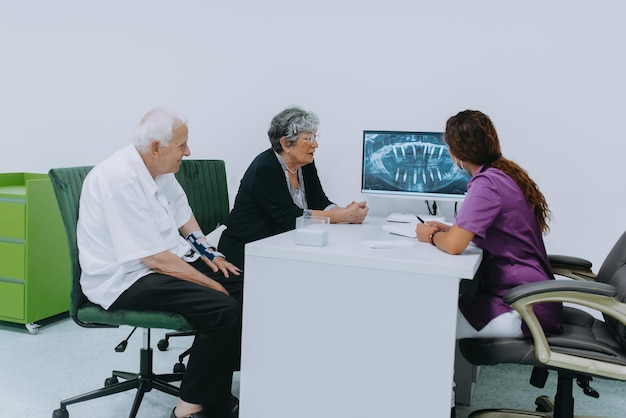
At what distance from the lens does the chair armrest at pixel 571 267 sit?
2307mm

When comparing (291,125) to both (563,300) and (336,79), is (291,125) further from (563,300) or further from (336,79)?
(563,300)

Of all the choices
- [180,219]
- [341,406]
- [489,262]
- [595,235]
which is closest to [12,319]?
[180,219]

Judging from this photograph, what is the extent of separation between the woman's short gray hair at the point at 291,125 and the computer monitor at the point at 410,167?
39cm

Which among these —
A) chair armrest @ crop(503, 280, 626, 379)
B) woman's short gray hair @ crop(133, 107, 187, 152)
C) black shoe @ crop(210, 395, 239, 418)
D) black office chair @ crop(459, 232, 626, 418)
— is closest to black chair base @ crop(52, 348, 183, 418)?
black shoe @ crop(210, 395, 239, 418)

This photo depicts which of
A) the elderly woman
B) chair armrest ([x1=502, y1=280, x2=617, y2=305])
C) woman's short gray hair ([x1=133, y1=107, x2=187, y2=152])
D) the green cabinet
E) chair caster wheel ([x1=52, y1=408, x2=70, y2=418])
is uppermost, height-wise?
woman's short gray hair ([x1=133, y1=107, x2=187, y2=152])

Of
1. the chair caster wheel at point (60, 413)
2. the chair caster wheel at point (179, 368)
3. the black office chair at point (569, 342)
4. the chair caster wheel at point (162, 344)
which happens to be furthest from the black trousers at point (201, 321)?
the chair caster wheel at point (162, 344)

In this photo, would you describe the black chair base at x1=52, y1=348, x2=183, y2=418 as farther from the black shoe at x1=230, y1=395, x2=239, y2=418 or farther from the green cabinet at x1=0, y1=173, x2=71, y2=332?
the green cabinet at x1=0, y1=173, x2=71, y2=332

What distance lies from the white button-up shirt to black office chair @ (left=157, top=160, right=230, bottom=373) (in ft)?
2.30

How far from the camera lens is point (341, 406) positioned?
1.84 metres

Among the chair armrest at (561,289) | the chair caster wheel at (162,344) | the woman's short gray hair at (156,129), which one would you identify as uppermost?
the woman's short gray hair at (156,129)

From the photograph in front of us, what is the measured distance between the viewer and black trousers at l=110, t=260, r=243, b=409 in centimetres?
201

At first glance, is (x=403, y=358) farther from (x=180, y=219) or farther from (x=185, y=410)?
(x=180, y=219)

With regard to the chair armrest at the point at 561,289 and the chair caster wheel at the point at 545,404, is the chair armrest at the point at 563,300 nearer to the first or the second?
the chair armrest at the point at 561,289

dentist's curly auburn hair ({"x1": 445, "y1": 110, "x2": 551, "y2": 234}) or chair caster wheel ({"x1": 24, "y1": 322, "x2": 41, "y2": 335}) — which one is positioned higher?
dentist's curly auburn hair ({"x1": 445, "y1": 110, "x2": 551, "y2": 234})
